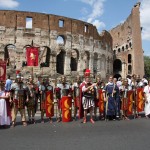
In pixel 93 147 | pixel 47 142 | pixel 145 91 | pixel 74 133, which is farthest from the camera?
pixel 145 91

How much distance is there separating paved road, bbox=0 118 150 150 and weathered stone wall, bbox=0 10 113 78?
20.8 m

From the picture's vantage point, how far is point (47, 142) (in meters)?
6.33

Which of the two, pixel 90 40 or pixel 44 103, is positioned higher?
pixel 90 40

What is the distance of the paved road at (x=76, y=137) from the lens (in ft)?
19.4

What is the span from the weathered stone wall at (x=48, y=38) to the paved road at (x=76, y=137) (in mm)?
20784

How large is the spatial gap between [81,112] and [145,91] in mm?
3127

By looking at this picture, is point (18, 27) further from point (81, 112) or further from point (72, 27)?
point (81, 112)

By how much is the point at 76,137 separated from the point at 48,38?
25186 millimetres

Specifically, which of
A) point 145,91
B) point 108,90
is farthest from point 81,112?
point 145,91

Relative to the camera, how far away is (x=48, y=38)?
31.2m

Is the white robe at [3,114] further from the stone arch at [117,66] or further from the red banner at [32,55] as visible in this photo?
the stone arch at [117,66]

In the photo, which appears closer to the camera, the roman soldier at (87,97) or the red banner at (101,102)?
the roman soldier at (87,97)

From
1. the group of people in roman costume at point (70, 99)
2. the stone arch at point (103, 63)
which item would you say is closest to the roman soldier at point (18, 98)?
the group of people in roman costume at point (70, 99)

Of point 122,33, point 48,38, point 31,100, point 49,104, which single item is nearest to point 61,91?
point 49,104
